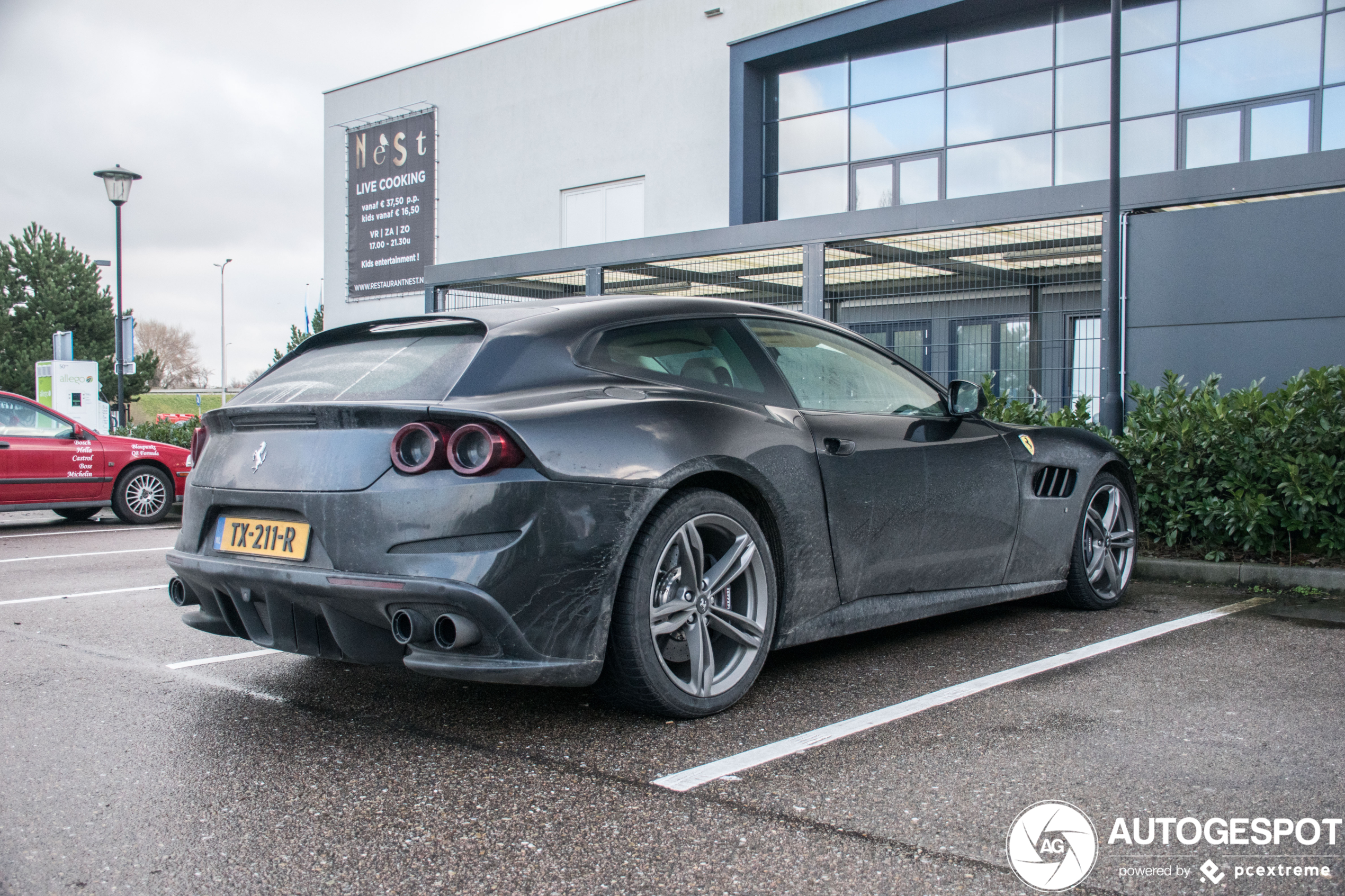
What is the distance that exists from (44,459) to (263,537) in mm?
8779

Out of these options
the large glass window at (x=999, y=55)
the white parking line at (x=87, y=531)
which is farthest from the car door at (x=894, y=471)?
→ the large glass window at (x=999, y=55)

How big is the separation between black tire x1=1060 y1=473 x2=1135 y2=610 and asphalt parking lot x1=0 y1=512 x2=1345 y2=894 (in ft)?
2.12

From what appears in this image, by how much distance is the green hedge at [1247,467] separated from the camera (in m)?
6.14

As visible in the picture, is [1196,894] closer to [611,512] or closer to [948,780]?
[948,780]

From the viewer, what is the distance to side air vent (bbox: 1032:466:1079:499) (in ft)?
16.0

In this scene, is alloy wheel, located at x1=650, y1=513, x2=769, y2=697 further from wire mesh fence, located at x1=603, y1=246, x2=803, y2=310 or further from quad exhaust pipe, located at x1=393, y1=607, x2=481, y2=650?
wire mesh fence, located at x1=603, y1=246, x2=803, y2=310

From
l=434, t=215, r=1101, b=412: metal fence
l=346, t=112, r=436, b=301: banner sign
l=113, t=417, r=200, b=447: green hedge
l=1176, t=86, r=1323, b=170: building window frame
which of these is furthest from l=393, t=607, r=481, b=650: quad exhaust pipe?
l=346, t=112, r=436, b=301: banner sign

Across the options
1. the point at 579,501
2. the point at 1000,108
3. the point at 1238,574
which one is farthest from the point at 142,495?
the point at 1000,108

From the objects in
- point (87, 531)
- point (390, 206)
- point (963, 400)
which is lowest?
point (87, 531)

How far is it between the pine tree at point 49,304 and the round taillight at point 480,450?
155 feet

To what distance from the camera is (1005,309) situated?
9.79 m

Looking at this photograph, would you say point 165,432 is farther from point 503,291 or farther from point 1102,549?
point 1102,549

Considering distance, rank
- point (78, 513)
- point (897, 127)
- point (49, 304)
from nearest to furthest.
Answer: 1. point (78, 513)
2. point (897, 127)
3. point (49, 304)

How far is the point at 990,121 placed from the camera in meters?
18.3
